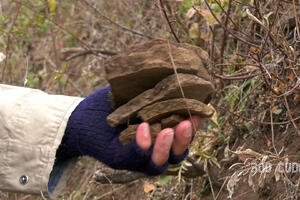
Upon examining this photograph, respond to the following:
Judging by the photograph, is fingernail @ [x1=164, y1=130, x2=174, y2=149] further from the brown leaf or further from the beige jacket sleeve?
the brown leaf

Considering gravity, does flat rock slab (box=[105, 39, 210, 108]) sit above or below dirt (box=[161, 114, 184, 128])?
above

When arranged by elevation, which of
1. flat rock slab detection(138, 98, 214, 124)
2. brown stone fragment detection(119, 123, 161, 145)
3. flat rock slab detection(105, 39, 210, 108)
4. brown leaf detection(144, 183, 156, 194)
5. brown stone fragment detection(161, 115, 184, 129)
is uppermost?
flat rock slab detection(105, 39, 210, 108)

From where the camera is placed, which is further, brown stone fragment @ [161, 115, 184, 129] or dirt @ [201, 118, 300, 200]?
dirt @ [201, 118, 300, 200]

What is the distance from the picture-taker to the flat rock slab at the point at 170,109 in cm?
157

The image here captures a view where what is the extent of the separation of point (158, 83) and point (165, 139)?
0.57 ft

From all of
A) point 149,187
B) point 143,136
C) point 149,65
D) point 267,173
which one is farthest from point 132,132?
point 149,187

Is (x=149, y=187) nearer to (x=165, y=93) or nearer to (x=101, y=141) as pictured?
(x=101, y=141)

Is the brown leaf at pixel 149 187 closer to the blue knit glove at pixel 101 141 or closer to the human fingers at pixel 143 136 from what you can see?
the blue knit glove at pixel 101 141

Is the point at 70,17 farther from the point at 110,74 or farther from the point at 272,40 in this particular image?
the point at 110,74

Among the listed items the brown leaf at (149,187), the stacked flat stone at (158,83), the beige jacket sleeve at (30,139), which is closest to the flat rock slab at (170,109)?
the stacked flat stone at (158,83)

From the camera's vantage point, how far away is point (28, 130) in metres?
1.77

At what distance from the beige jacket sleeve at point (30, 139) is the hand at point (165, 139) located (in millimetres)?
327

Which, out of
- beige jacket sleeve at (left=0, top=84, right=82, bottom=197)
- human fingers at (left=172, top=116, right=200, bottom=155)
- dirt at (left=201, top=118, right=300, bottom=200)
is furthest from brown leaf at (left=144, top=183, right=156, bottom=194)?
human fingers at (left=172, top=116, right=200, bottom=155)

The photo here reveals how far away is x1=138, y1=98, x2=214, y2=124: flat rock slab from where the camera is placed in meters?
1.57
